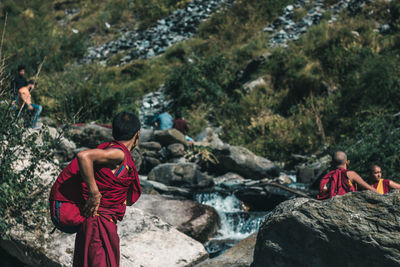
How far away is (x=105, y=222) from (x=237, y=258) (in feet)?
6.81

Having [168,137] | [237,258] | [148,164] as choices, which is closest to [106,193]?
[237,258]

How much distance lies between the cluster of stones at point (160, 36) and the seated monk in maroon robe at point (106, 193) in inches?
693

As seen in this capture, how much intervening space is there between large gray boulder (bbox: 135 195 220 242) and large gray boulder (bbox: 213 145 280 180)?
2992 mm

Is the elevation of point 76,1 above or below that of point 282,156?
below

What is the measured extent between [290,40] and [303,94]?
12.0ft

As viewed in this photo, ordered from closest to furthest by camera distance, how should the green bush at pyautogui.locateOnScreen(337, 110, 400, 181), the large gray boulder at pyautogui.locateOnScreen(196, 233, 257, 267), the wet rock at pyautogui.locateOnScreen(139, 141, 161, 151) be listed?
the large gray boulder at pyautogui.locateOnScreen(196, 233, 257, 267), the green bush at pyautogui.locateOnScreen(337, 110, 400, 181), the wet rock at pyautogui.locateOnScreen(139, 141, 161, 151)

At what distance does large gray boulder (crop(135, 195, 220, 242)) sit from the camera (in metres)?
Result: 6.21

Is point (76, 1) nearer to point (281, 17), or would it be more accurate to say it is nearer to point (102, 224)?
point (281, 17)

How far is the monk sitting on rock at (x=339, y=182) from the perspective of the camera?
4.40m

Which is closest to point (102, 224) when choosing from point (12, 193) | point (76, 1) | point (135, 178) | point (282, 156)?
point (135, 178)

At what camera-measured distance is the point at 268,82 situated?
14.1 metres

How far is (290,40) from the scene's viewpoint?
52.7 feet

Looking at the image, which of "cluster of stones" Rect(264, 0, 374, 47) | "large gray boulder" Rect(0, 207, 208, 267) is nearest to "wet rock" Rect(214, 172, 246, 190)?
"large gray boulder" Rect(0, 207, 208, 267)

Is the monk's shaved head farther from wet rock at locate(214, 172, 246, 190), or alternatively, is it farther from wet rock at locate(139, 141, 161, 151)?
wet rock at locate(139, 141, 161, 151)
